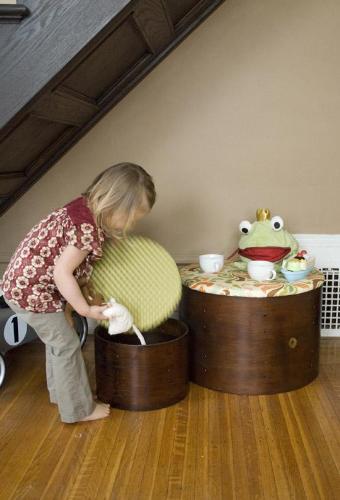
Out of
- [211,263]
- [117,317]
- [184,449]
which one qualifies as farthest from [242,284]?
[184,449]

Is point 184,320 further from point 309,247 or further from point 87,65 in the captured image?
point 87,65

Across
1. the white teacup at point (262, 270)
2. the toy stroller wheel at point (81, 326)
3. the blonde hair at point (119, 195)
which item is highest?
the blonde hair at point (119, 195)

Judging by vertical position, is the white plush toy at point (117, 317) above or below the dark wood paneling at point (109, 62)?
below

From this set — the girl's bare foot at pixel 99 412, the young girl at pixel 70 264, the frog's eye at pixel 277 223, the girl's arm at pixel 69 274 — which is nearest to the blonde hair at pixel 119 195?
the young girl at pixel 70 264

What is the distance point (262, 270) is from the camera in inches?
80.7

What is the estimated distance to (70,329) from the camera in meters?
1.86

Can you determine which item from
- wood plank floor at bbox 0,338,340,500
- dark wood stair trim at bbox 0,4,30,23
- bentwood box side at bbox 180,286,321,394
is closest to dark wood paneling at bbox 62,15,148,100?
dark wood stair trim at bbox 0,4,30,23

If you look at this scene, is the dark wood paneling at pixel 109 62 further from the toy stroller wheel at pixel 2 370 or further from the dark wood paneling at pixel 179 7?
the toy stroller wheel at pixel 2 370

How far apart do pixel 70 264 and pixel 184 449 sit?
621 millimetres

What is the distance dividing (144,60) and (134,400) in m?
1.28

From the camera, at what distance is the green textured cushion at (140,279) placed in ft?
6.48

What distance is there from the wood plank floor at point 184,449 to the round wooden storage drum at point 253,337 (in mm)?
50

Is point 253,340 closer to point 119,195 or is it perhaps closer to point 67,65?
point 119,195

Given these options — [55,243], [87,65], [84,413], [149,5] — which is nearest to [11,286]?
[55,243]
